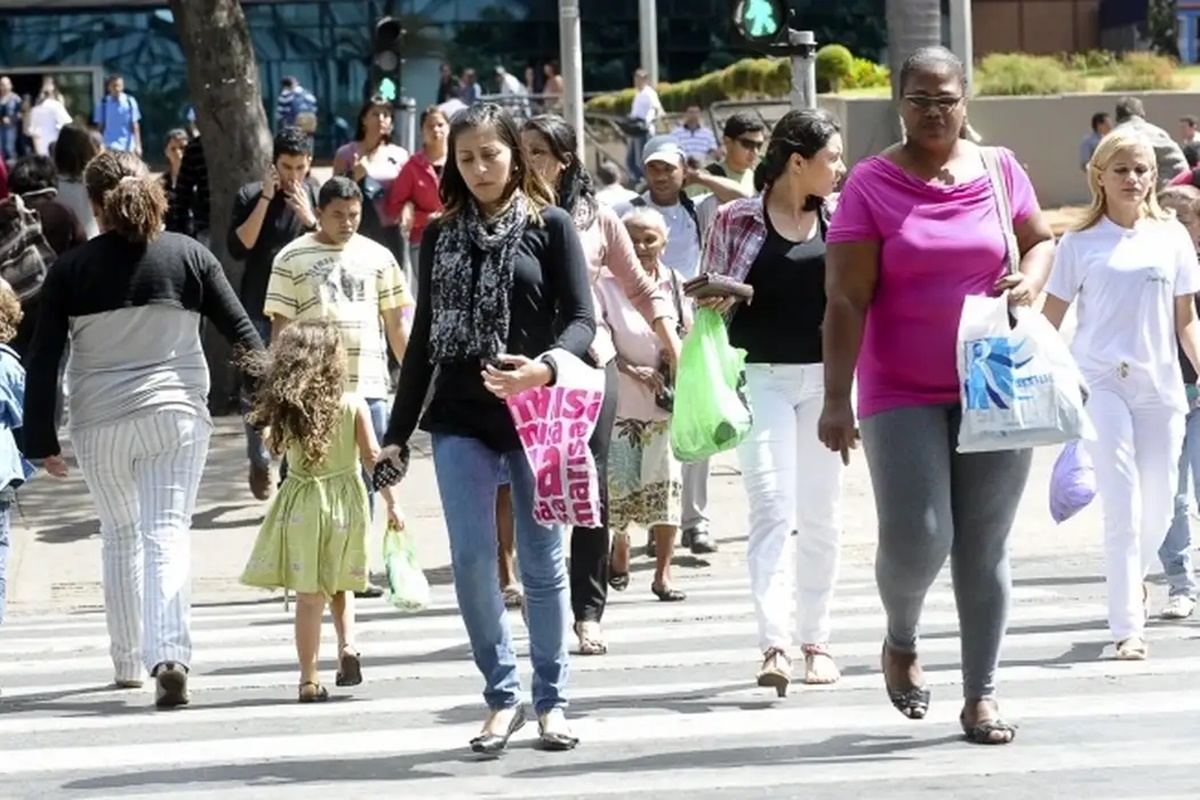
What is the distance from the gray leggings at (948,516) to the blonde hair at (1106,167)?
7.10ft

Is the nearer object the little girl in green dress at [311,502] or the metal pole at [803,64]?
the little girl in green dress at [311,502]

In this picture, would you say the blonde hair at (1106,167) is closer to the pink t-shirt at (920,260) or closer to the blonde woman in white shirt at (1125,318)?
the blonde woman in white shirt at (1125,318)

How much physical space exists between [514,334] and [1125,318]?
2.72 metres

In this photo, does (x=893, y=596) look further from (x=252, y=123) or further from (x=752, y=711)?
(x=252, y=123)

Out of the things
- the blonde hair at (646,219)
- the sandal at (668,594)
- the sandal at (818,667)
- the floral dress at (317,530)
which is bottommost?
the sandal at (668,594)

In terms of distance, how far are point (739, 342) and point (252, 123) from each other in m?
9.79

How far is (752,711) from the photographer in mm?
8180

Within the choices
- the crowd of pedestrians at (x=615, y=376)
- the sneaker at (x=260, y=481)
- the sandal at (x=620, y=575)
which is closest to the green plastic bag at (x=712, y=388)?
the crowd of pedestrians at (x=615, y=376)

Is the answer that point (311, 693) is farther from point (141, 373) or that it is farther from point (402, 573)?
point (141, 373)

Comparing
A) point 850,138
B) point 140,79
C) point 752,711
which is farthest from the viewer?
point 140,79

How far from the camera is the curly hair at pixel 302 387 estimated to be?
9.05 m

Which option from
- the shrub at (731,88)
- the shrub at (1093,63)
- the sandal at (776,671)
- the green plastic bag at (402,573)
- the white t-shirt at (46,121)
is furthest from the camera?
the shrub at (1093,63)

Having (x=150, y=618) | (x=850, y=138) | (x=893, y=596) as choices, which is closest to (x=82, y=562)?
(x=150, y=618)

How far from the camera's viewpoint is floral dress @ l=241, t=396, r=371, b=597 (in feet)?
29.6
